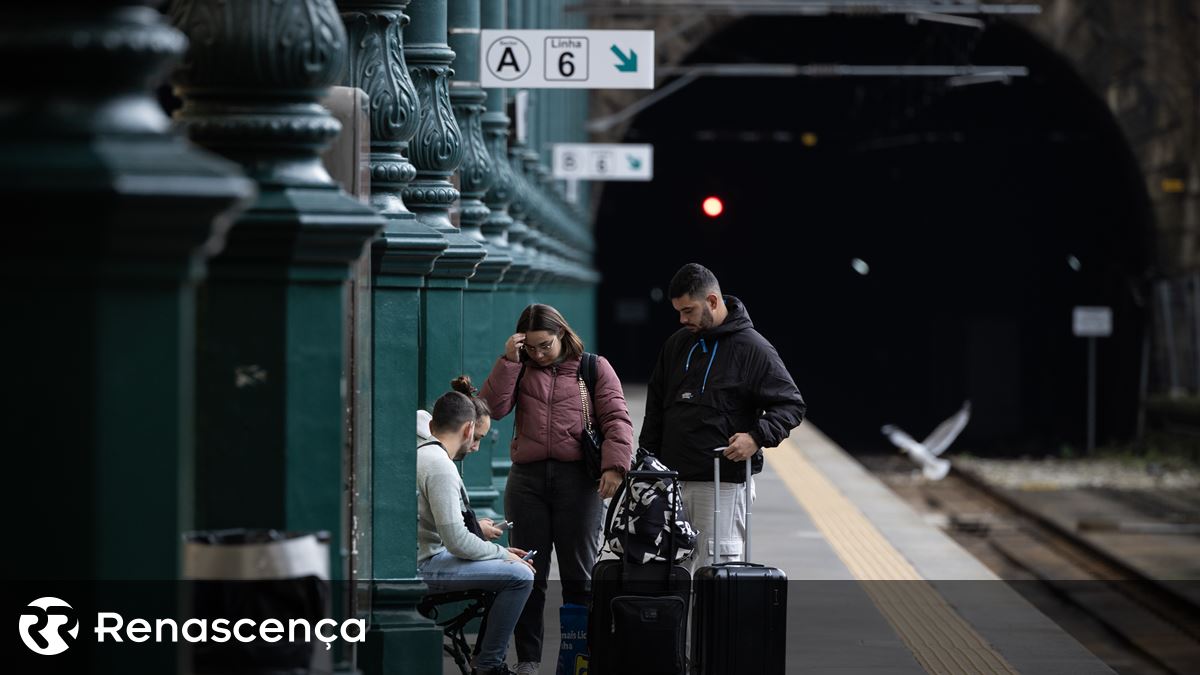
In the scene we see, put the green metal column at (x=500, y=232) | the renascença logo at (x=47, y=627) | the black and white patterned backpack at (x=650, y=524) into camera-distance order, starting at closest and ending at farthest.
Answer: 1. the renascença logo at (x=47, y=627)
2. the black and white patterned backpack at (x=650, y=524)
3. the green metal column at (x=500, y=232)

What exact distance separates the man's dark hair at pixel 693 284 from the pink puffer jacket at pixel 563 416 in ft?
1.47

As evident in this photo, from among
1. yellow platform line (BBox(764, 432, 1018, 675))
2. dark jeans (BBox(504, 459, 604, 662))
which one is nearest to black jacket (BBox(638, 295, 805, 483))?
dark jeans (BBox(504, 459, 604, 662))

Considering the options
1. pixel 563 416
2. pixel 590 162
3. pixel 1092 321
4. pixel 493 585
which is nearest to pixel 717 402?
pixel 563 416

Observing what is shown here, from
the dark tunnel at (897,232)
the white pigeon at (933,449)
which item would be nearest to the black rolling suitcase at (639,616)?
the white pigeon at (933,449)

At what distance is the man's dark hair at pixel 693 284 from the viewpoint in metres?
7.55

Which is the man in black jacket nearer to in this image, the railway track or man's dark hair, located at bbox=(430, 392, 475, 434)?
man's dark hair, located at bbox=(430, 392, 475, 434)

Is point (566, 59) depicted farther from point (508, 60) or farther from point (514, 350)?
point (514, 350)

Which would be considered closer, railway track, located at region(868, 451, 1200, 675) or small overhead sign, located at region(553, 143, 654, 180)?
railway track, located at region(868, 451, 1200, 675)

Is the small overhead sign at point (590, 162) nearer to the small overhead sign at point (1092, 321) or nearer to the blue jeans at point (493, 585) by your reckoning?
the blue jeans at point (493, 585)

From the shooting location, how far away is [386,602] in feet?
22.3

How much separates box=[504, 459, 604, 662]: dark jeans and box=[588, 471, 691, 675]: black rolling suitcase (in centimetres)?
83

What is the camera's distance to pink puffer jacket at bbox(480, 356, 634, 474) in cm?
777

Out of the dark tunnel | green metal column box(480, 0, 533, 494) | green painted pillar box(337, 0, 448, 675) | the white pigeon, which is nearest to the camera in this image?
green painted pillar box(337, 0, 448, 675)

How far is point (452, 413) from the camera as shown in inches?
281
